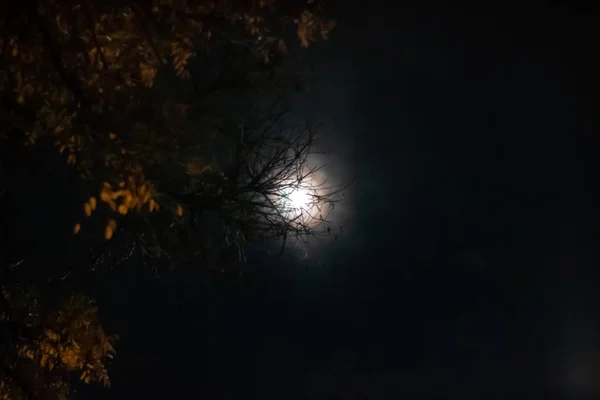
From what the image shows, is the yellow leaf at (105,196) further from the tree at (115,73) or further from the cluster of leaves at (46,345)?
the cluster of leaves at (46,345)

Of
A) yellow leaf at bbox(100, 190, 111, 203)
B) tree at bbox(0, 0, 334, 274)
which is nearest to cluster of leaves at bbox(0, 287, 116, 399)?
tree at bbox(0, 0, 334, 274)

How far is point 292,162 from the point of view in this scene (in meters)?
5.91

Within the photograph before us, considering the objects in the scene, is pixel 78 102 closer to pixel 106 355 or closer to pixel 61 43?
pixel 61 43

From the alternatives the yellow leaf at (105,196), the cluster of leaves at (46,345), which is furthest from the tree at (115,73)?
the cluster of leaves at (46,345)

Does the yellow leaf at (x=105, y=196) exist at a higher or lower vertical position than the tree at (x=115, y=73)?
lower

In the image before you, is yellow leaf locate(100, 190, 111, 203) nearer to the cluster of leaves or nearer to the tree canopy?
the tree canopy

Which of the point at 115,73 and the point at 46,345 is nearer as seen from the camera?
the point at 115,73

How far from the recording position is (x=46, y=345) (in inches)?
193

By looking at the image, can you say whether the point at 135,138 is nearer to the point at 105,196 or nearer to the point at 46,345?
the point at 105,196

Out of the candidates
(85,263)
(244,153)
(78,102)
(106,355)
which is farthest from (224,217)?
(85,263)

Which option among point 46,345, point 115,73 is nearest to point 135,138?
point 115,73

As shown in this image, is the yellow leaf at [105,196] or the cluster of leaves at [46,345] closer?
the yellow leaf at [105,196]

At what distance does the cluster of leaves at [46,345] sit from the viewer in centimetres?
487

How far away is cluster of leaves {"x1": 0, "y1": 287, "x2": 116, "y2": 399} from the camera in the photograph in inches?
192
